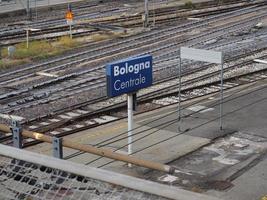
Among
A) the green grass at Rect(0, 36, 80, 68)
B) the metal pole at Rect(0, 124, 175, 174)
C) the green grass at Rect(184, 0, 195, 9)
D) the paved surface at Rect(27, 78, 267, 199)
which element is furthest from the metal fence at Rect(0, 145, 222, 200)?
the green grass at Rect(184, 0, 195, 9)

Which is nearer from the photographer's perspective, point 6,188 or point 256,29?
point 6,188

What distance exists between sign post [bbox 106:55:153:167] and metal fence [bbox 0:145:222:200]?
23.4 ft

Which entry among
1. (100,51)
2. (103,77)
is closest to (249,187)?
Result: (103,77)

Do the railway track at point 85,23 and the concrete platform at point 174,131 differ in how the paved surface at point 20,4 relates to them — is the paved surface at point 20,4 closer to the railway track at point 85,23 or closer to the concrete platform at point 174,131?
the railway track at point 85,23

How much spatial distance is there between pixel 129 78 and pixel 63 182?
25.8ft

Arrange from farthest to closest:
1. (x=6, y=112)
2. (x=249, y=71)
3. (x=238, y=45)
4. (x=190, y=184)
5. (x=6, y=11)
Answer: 1. (x=6, y=11)
2. (x=238, y=45)
3. (x=249, y=71)
4. (x=6, y=112)
5. (x=190, y=184)

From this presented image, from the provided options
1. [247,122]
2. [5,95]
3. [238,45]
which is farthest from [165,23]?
[247,122]

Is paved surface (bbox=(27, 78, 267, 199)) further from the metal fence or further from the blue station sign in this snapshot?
the metal fence

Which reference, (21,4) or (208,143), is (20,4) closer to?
(21,4)

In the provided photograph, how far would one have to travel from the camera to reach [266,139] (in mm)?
12469

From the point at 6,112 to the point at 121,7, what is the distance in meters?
25.2

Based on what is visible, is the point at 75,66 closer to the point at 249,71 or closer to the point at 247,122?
the point at 249,71

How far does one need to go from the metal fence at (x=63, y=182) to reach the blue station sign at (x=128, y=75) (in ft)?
23.4

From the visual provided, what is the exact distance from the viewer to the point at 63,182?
131 inches
